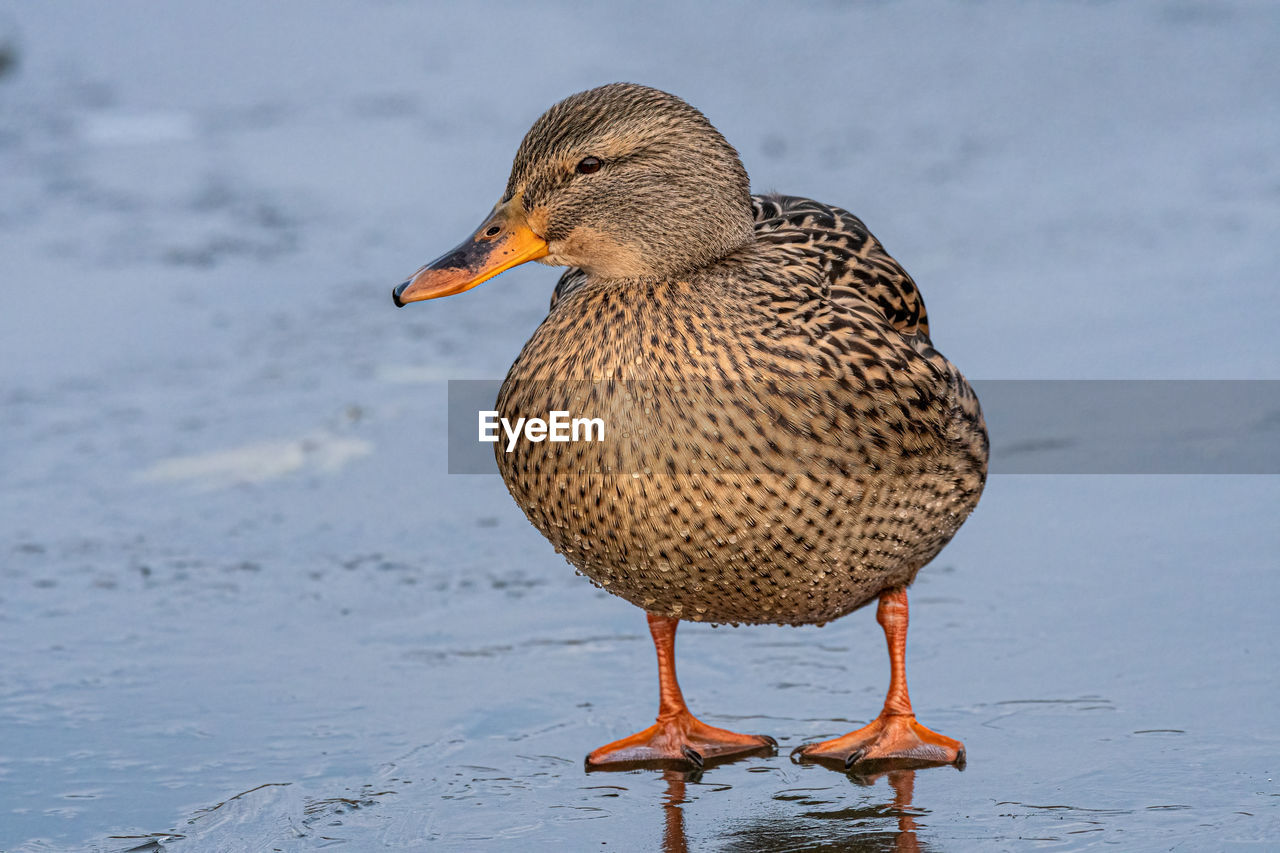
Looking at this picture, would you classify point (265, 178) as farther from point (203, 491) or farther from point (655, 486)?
point (655, 486)

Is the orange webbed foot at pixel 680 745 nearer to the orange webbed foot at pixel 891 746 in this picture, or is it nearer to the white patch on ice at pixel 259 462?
the orange webbed foot at pixel 891 746

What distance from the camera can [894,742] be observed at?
148 inches

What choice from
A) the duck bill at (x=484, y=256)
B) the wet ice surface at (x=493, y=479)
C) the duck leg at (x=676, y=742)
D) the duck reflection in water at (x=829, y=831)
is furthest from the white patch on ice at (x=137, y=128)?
the duck reflection in water at (x=829, y=831)

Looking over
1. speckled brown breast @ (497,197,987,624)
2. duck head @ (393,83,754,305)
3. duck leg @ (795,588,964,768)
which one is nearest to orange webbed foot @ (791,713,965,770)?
duck leg @ (795,588,964,768)

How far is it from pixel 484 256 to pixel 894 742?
56.1 inches

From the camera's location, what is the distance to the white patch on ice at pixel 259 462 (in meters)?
5.69

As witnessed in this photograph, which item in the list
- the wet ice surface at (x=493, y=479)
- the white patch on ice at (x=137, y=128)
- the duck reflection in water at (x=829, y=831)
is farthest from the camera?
the white patch on ice at (x=137, y=128)

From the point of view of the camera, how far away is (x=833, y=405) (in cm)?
355

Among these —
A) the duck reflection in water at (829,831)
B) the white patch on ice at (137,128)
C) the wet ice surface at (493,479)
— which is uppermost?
the white patch on ice at (137,128)

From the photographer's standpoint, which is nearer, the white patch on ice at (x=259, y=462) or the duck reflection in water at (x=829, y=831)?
the duck reflection in water at (x=829, y=831)

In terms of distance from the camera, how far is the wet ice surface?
3.57m

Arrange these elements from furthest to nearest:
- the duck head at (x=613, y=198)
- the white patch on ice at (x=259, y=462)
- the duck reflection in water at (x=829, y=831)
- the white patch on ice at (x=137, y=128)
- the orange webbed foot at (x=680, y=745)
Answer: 1. the white patch on ice at (x=137, y=128)
2. the white patch on ice at (x=259, y=462)
3. the orange webbed foot at (x=680, y=745)
4. the duck head at (x=613, y=198)
5. the duck reflection in water at (x=829, y=831)

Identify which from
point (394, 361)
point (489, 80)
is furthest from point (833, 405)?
point (489, 80)

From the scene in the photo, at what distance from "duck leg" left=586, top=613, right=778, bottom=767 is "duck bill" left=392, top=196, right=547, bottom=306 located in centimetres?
95
